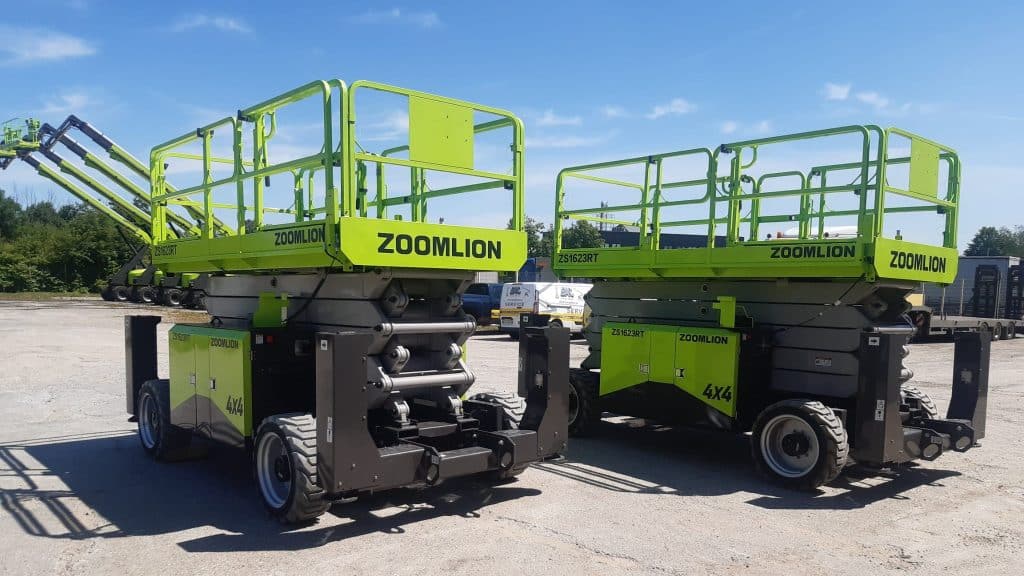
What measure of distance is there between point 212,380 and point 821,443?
5282mm

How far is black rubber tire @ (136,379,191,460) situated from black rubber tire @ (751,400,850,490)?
5.52m

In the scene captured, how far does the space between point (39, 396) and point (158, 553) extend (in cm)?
780

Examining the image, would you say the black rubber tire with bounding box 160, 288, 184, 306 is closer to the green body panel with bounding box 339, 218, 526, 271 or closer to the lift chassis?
the lift chassis

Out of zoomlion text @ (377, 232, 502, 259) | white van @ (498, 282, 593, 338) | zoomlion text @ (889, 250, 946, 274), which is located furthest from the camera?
white van @ (498, 282, 593, 338)

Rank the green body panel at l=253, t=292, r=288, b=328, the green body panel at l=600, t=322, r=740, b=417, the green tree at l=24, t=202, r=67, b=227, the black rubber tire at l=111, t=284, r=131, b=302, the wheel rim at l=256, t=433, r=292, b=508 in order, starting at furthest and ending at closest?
the green tree at l=24, t=202, r=67, b=227
the black rubber tire at l=111, t=284, r=131, b=302
the green body panel at l=600, t=322, r=740, b=417
the green body panel at l=253, t=292, r=288, b=328
the wheel rim at l=256, t=433, r=292, b=508

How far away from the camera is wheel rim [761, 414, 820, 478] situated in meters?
6.76

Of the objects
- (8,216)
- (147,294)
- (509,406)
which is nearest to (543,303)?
(509,406)

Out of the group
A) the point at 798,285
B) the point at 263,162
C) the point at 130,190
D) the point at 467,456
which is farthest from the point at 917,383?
the point at 130,190

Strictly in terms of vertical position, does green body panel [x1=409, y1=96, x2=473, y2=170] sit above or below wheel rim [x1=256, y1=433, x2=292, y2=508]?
above

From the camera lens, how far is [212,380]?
21.8 ft

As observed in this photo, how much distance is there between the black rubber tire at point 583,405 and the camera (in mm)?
8984

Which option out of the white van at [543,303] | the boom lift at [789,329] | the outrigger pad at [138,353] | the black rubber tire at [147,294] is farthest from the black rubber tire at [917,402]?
the black rubber tire at [147,294]

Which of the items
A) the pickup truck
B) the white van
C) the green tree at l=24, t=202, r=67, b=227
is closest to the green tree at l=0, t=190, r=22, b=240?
the green tree at l=24, t=202, r=67, b=227

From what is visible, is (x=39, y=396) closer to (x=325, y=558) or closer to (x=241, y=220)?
(x=241, y=220)
